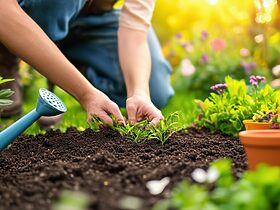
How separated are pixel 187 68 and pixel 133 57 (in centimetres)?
192

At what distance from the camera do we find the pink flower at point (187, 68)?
4.80 m

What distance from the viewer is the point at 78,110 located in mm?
3938

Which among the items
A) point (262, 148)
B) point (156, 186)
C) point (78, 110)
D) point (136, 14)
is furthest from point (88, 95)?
point (78, 110)

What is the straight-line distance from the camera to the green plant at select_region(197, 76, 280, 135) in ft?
8.26

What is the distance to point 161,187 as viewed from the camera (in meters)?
1.47

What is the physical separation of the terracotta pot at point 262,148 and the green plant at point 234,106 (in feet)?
2.35

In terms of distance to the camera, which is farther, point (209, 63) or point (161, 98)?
point (209, 63)

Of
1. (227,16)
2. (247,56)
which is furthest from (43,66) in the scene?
(227,16)

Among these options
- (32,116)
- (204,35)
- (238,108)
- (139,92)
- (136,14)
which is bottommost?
(204,35)

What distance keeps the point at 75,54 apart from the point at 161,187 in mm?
2178

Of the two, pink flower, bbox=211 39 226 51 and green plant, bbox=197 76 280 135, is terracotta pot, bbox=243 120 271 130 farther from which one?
pink flower, bbox=211 39 226 51

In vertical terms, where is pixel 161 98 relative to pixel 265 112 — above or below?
below

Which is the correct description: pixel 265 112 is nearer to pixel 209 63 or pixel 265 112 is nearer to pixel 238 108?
pixel 238 108

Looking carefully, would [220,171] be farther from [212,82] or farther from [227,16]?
[227,16]
